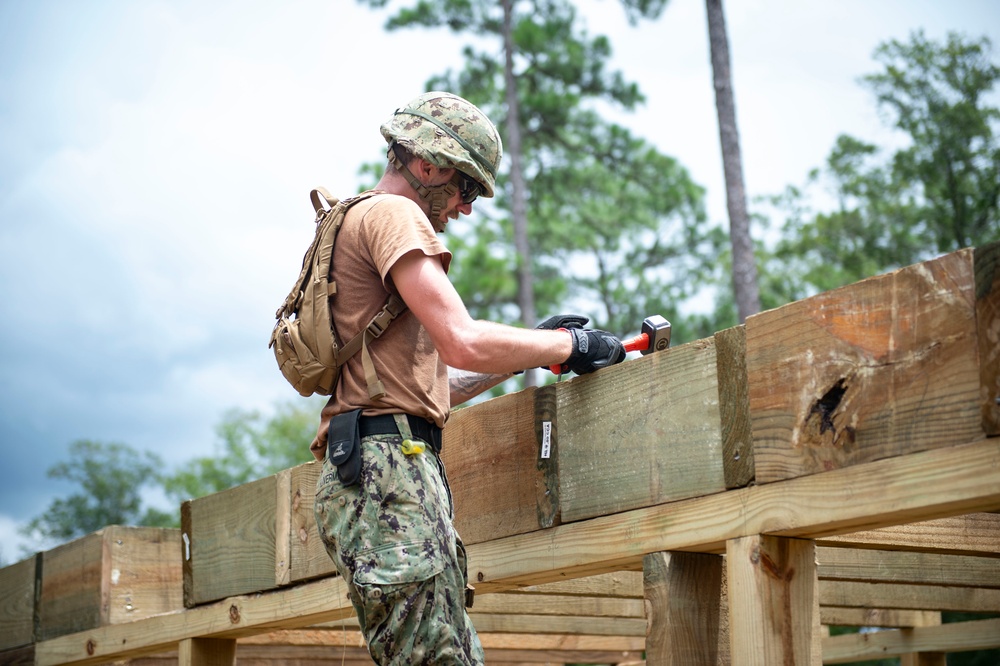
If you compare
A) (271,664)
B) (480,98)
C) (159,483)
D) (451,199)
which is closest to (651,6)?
(480,98)

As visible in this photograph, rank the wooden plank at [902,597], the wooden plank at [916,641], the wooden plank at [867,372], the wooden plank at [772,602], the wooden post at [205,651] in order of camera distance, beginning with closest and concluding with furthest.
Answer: the wooden plank at [867,372]
the wooden plank at [772,602]
the wooden post at [205,651]
the wooden plank at [902,597]
the wooden plank at [916,641]

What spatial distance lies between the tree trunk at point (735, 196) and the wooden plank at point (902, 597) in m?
7.62

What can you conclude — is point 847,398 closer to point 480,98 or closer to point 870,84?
point 480,98

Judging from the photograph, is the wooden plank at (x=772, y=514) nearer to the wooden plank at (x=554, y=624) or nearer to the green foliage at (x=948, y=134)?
the wooden plank at (x=554, y=624)

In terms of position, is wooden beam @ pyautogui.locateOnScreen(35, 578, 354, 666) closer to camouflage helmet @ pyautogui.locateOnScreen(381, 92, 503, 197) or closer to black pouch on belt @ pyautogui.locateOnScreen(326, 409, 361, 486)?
black pouch on belt @ pyautogui.locateOnScreen(326, 409, 361, 486)

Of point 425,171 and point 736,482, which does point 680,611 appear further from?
point 425,171

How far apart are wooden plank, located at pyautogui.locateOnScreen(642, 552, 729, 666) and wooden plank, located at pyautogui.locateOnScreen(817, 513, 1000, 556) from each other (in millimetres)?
351

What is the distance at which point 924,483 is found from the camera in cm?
260

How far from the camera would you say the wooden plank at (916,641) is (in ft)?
21.9

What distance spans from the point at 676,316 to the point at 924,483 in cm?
2361

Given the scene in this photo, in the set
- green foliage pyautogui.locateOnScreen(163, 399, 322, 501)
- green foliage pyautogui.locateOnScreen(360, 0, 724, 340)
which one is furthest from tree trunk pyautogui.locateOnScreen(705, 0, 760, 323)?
green foliage pyautogui.locateOnScreen(163, 399, 322, 501)

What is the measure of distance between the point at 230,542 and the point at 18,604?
7.47ft

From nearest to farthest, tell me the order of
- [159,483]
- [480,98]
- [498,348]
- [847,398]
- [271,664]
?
1. [847,398]
2. [498,348]
3. [271,664]
4. [480,98]
5. [159,483]

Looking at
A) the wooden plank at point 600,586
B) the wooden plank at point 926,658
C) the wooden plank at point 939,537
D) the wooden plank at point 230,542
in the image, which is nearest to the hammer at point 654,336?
the wooden plank at point 939,537
